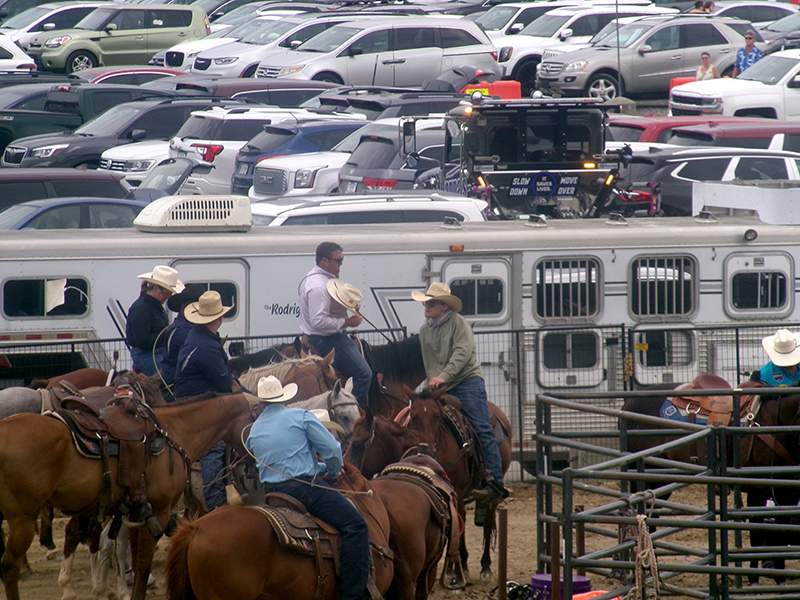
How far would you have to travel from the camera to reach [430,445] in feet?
32.3

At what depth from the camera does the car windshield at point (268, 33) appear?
33875mm

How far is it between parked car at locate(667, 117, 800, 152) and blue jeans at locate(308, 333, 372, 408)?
14030mm

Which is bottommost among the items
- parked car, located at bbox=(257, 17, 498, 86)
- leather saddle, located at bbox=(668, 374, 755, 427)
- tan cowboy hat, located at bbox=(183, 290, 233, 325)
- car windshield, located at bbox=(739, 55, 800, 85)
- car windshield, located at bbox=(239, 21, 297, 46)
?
leather saddle, located at bbox=(668, 374, 755, 427)

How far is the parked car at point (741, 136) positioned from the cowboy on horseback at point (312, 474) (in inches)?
679

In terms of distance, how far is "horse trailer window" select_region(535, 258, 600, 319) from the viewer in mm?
13188

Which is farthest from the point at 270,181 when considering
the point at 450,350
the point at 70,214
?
the point at 450,350

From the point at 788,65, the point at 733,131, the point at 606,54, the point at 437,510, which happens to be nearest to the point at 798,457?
the point at 437,510

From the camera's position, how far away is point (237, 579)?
22.9ft

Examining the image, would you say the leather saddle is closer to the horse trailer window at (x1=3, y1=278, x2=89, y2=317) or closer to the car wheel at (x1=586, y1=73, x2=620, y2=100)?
the horse trailer window at (x1=3, y1=278, x2=89, y2=317)

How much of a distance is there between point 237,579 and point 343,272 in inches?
238

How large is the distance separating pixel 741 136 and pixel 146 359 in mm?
15927

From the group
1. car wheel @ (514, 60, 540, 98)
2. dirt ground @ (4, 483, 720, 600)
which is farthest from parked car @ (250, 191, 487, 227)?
car wheel @ (514, 60, 540, 98)

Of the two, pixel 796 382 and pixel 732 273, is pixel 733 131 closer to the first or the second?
pixel 732 273

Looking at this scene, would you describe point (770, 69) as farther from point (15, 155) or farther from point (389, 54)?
point (15, 155)
